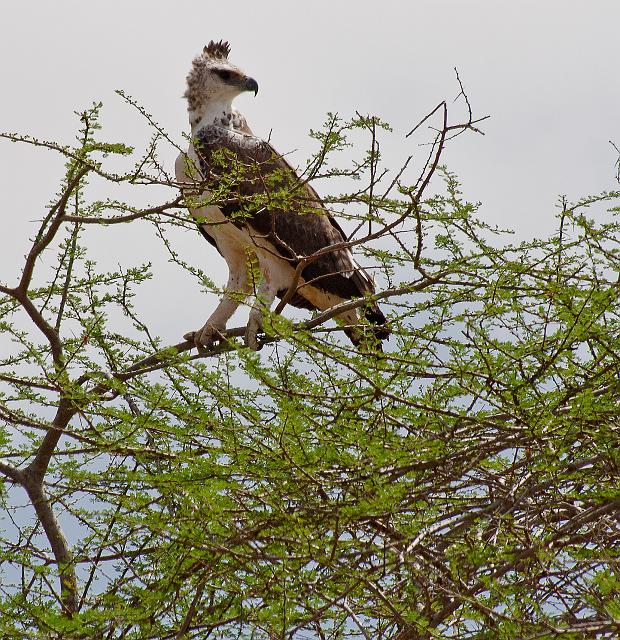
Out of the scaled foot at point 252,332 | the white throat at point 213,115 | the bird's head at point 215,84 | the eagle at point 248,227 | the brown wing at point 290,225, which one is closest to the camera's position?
the scaled foot at point 252,332

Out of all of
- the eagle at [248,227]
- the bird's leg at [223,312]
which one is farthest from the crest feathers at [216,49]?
the bird's leg at [223,312]

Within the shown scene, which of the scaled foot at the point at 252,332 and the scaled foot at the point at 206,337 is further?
the scaled foot at the point at 206,337

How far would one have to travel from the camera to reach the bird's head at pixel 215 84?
7969 mm

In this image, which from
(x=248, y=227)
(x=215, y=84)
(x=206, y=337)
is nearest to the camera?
(x=206, y=337)

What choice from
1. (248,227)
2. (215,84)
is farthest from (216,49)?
(248,227)

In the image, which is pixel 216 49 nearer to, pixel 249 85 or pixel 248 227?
pixel 249 85

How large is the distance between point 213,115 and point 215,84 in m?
0.24

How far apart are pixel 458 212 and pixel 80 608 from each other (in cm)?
240

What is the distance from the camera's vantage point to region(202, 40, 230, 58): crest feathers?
8.39 m

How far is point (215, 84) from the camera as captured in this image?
26.2 feet

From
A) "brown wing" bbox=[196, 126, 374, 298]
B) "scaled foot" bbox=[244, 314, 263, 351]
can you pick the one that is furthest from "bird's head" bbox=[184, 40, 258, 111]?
"scaled foot" bbox=[244, 314, 263, 351]

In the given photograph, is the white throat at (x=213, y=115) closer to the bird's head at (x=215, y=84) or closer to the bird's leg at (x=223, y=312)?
the bird's head at (x=215, y=84)

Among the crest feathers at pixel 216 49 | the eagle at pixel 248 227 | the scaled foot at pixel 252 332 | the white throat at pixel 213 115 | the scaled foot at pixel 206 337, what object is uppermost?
the crest feathers at pixel 216 49

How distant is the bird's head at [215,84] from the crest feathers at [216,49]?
26cm
